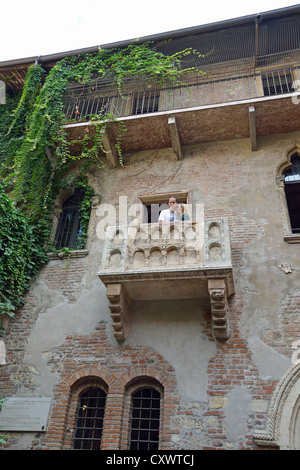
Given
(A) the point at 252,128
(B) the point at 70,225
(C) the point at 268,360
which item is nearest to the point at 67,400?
(C) the point at 268,360

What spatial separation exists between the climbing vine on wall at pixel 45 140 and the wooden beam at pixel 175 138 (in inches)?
47.8

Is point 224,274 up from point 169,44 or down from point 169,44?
down

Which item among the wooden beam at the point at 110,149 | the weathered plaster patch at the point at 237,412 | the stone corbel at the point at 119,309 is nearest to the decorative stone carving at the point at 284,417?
the weathered plaster patch at the point at 237,412

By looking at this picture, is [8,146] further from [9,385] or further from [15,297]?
[9,385]

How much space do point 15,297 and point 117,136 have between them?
461cm

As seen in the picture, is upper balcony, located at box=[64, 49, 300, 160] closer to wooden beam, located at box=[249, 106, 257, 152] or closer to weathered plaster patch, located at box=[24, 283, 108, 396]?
wooden beam, located at box=[249, 106, 257, 152]

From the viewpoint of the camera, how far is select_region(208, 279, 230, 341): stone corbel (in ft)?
21.3

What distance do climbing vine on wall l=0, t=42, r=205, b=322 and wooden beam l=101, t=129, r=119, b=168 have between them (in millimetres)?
165

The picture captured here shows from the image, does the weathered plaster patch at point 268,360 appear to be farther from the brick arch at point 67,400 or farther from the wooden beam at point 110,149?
the wooden beam at point 110,149

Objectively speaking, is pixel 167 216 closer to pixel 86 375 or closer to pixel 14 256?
pixel 14 256

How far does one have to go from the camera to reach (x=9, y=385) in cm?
729

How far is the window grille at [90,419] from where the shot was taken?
22.2ft

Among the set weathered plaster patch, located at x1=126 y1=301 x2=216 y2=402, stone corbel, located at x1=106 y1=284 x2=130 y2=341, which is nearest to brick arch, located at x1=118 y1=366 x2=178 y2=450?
weathered plaster patch, located at x1=126 y1=301 x2=216 y2=402

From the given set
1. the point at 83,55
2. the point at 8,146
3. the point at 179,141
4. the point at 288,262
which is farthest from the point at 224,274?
the point at 83,55
